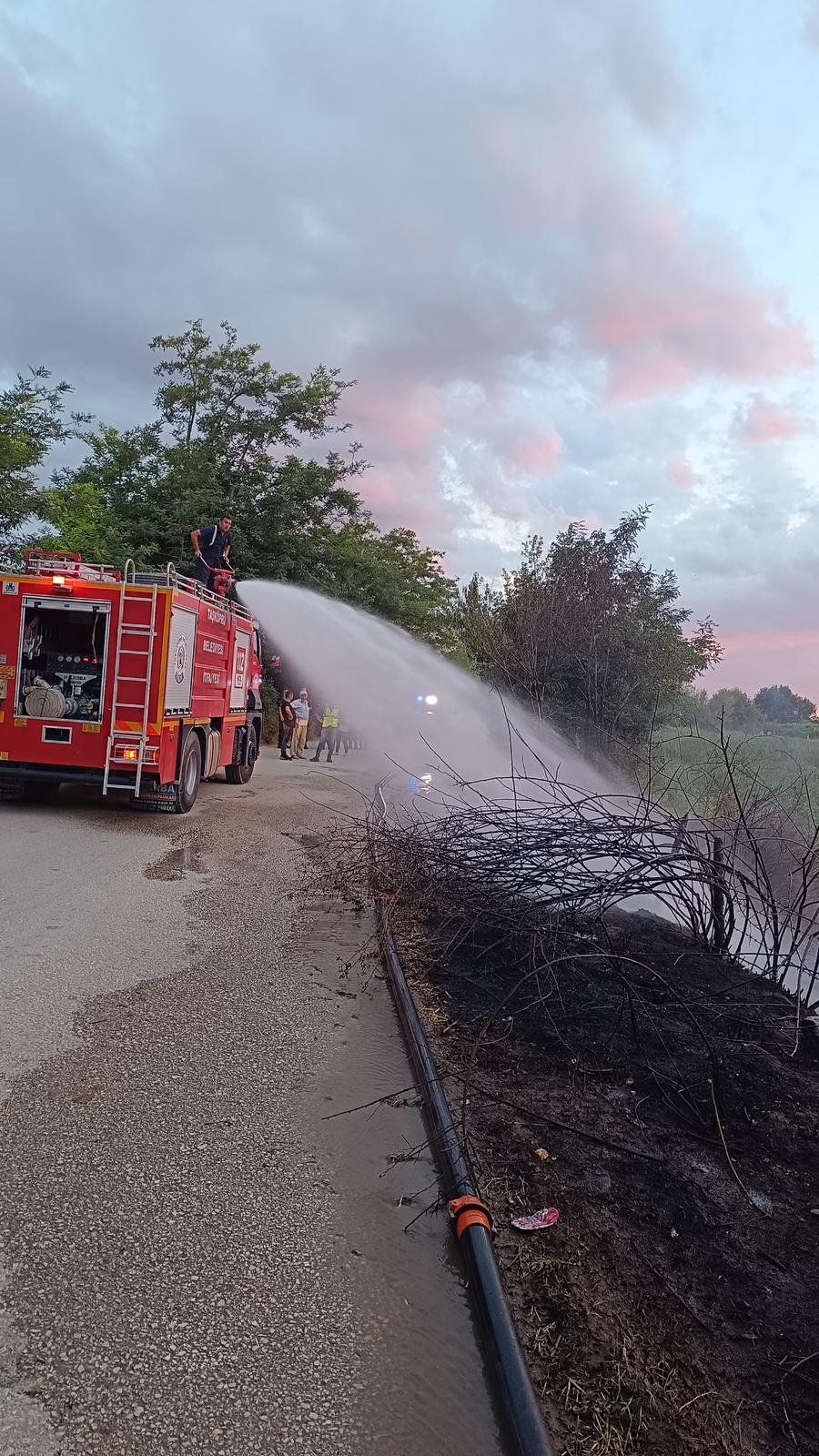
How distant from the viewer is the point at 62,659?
1023 cm

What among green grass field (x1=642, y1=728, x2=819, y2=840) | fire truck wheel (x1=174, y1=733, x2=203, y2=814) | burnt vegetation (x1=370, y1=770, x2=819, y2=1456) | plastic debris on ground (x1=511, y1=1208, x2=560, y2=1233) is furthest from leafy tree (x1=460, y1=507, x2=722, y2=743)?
plastic debris on ground (x1=511, y1=1208, x2=560, y2=1233)

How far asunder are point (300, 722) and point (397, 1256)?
58.7ft

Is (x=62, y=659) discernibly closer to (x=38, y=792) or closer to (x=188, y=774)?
(x=38, y=792)

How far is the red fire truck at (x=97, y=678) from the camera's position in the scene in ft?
30.7

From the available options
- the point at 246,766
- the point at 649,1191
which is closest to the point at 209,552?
the point at 246,766

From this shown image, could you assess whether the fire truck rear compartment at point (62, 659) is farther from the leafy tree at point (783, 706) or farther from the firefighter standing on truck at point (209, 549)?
the leafy tree at point (783, 706)

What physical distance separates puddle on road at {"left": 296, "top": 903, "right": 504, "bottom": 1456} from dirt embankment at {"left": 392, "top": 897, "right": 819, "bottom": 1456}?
0.64 ft

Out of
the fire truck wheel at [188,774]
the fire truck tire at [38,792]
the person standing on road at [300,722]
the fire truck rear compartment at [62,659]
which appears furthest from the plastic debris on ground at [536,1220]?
the person standing on road at [300,722]

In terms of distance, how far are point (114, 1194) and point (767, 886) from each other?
3.30 metres

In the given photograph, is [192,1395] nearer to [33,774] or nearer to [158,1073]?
[158,1073]

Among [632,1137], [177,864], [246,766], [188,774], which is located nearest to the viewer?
[632,1137]

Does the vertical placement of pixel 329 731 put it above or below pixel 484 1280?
above

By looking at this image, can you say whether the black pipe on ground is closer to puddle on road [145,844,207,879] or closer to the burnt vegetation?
the burnt vegetation

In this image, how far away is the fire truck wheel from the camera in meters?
10.4
